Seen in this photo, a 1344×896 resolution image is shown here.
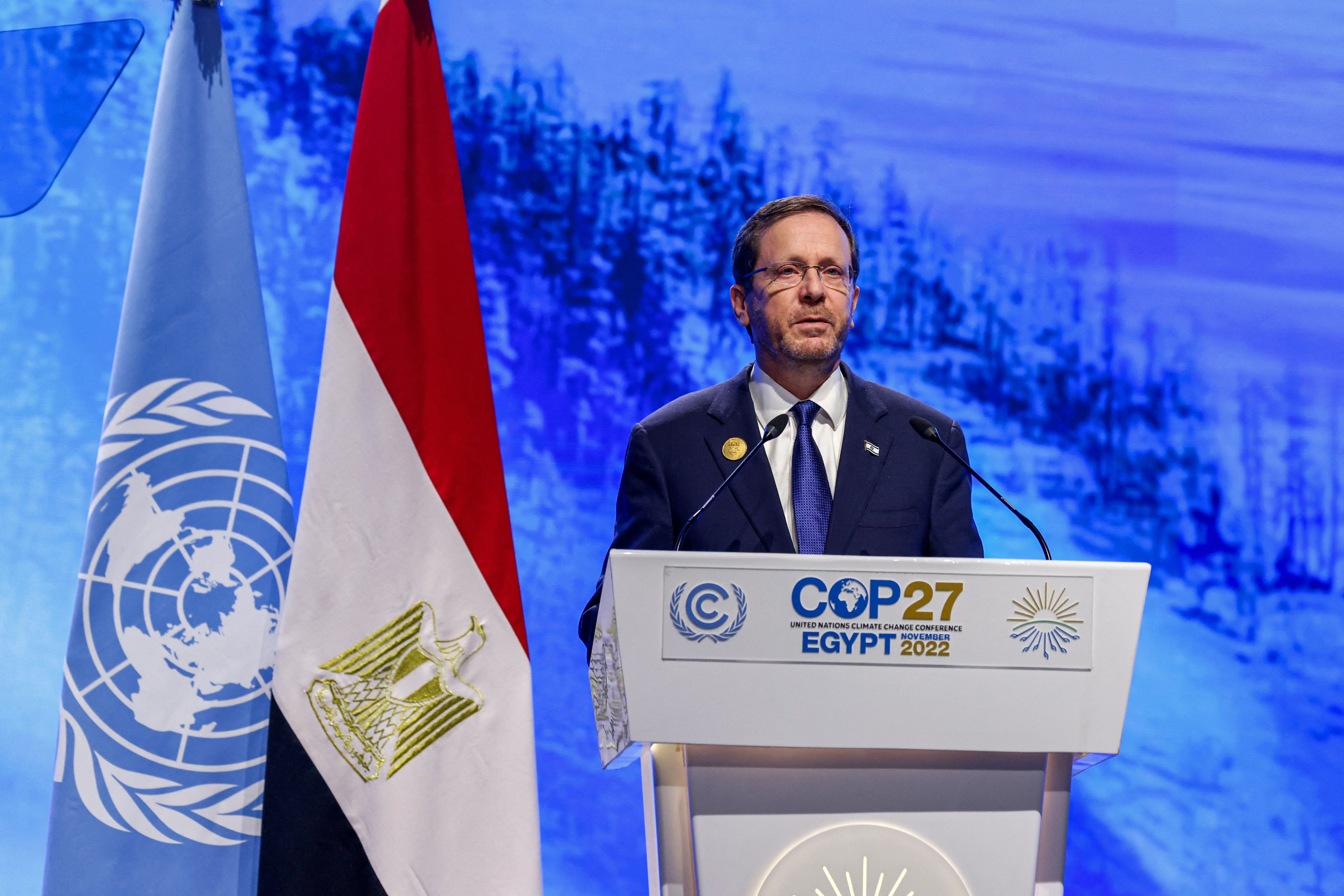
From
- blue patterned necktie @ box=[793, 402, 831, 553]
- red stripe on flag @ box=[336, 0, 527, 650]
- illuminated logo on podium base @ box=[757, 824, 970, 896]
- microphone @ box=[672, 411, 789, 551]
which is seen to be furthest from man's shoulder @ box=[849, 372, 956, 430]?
illuminated logo on podium base @ box=[757, 824, 970, 896]

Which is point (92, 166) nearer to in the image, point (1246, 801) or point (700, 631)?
point (700, 631)

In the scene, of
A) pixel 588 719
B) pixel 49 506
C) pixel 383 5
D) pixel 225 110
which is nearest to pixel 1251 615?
pixel 588 719

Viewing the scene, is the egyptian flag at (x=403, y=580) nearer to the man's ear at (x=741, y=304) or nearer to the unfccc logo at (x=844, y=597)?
the man's ear at (x=741, y=304)

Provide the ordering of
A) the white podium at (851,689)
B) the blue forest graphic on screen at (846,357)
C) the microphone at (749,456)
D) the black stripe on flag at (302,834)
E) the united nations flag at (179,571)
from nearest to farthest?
the white podium at (851,689) → the microphone at (749,456) → the black stripe on flag at (302,834) → the united nations flag at (179,571) → the blue forest graphic on screen at (846,357)

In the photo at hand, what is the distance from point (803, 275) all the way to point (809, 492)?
41 cm

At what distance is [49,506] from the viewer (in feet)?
8.66

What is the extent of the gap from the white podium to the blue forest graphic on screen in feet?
5.32

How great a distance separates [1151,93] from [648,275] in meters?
1.54

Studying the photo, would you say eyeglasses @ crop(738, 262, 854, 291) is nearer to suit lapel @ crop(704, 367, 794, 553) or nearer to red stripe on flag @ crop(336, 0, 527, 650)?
suit lapel @ crop(704, 367, 794, 553)

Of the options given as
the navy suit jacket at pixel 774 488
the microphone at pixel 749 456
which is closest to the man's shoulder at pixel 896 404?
the navy suit jacket at pixel 774 488

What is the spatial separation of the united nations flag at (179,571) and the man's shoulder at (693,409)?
2.57ft

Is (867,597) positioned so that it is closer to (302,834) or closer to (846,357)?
(302,834)

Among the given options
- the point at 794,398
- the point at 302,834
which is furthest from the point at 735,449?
the point at 302,834

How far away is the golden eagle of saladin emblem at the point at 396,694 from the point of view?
177cm
